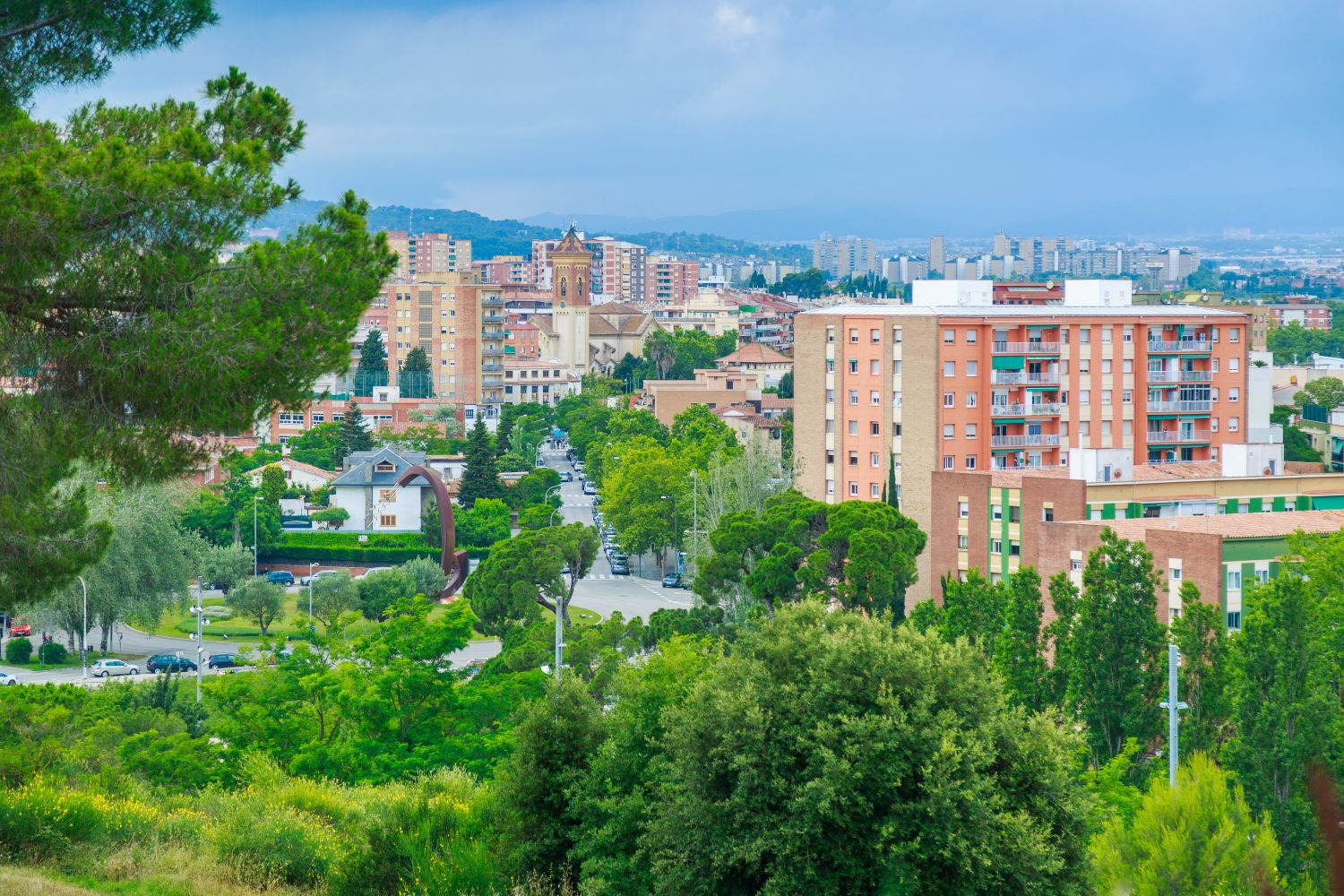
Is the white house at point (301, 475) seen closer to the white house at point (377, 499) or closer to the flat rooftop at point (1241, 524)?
the white house at point (377, 499)

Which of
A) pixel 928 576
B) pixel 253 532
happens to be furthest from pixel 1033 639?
pixel 253 532

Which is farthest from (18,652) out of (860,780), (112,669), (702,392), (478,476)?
(702,392)

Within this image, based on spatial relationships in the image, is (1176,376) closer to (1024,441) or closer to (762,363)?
(1024,441)

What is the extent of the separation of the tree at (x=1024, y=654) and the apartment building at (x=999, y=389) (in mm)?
19611

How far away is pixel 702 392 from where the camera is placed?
311ft

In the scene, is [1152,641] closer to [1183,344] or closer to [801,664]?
[801,664]

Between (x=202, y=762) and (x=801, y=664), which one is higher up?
(x=801, y=664)

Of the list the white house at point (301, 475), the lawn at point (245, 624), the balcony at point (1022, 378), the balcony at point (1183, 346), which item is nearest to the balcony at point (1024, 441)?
the balcony at point (1022, 378)

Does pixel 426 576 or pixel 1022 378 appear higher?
pixel 1022 378

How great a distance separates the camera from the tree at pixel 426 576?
179 feet

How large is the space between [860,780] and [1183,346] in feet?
143

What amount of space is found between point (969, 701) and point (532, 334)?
137890mm

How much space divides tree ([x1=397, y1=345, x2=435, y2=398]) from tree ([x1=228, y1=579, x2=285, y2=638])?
55593mm

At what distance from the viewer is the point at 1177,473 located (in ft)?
142
